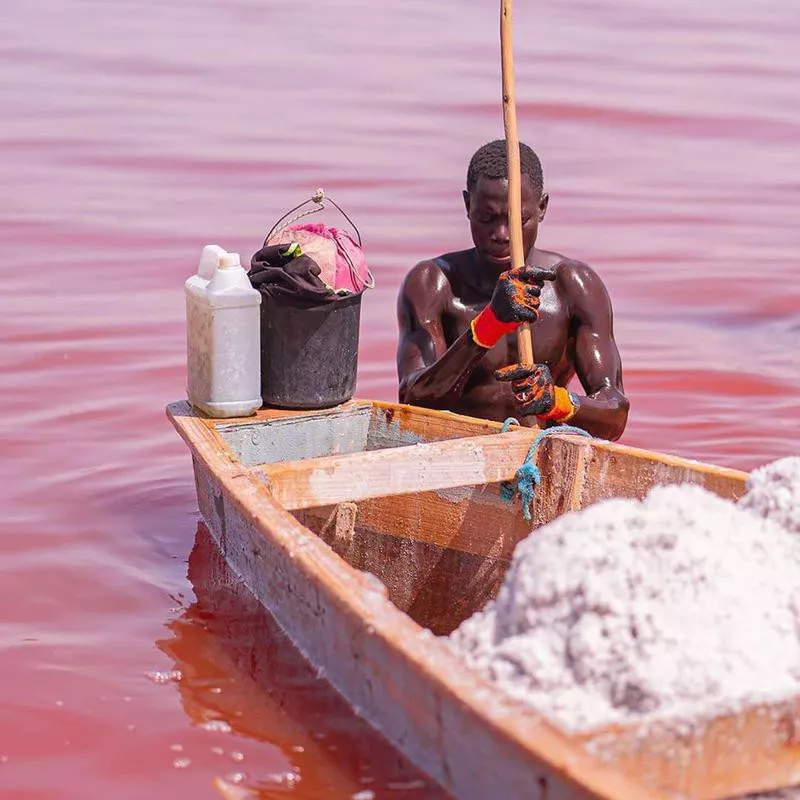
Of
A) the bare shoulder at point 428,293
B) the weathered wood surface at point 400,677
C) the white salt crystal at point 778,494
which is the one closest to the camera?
the weathered wood surface at point 400,677

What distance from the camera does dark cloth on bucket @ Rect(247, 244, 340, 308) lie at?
4.59m

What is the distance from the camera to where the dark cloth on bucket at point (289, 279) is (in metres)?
4.59

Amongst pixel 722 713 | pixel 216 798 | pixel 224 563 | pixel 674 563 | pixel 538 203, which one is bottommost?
pixel 216 798

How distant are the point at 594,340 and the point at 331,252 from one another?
0.87 m

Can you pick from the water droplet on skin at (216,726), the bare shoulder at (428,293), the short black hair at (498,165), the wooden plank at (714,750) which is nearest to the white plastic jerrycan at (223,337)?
the bare shoulder at (428,293)

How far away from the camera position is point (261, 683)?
4086mm

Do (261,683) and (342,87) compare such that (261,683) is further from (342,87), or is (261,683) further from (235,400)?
(342,87)

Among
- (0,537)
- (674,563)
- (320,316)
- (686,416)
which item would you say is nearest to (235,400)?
(320,316)

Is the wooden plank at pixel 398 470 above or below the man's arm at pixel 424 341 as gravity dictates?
below

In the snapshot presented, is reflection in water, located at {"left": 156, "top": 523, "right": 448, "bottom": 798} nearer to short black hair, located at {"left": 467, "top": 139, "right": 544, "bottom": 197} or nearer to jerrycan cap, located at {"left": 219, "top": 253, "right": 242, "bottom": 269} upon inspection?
jerrycan cap, located at {"left": 219, "top": 253, "right": 242, "bottom": 269}

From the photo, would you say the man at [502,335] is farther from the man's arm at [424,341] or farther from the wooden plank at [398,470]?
the wooden plank at [398,470]

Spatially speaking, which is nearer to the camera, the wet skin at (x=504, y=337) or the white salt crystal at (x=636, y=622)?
the white salt crystal at (x=636, y=622)

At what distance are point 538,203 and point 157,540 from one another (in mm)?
1914

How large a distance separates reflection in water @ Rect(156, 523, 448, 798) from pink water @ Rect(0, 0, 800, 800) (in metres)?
0.01
